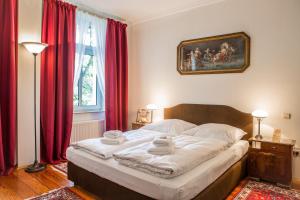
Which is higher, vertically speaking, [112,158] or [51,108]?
[51,108]

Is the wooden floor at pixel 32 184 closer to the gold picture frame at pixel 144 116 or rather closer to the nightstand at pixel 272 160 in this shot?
the nightstand at pixel 272 160

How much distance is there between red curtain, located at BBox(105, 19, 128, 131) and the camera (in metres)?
4.34

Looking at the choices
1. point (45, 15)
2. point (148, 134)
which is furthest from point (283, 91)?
point (45, 15)

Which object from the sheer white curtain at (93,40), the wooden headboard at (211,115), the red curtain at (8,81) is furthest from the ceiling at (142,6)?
the wooden headboard at (211,115)

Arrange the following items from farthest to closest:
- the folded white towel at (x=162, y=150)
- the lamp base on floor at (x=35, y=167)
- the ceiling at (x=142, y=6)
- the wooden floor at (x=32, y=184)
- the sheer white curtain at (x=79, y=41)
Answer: the sheer white curtain at (x=79, y=41) < the ceiling at (x=142, y=6) < the lamp base on floor at (x=35, y=167) < the wooden floor at (x=32, y=184) < the folded white towel at (x=162, y=150)

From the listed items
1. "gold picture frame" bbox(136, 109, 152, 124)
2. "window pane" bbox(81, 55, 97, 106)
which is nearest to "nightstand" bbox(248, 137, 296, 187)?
"gold picture frame" bbox(136, 109, 152, 124)

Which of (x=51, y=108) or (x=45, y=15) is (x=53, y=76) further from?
(x=45, y=15)

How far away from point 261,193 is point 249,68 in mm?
1750

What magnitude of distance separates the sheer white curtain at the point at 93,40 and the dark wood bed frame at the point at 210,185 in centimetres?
150

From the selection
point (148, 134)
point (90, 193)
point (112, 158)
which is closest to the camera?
point (112, 158)

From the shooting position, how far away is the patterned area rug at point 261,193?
2.46 metres

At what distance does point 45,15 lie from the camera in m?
3.38

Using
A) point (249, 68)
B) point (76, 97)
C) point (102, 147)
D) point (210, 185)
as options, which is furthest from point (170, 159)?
point (76, 97)

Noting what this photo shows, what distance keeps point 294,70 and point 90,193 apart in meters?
3.02
